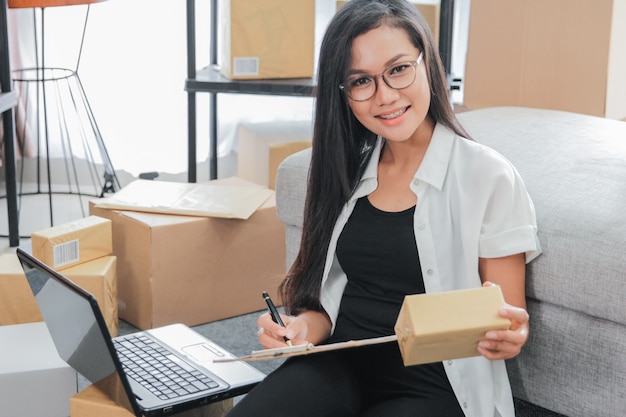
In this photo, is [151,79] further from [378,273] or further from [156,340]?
[378,273]

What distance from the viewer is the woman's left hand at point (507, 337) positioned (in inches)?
40.0

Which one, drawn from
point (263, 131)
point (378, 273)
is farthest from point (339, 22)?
point (263, 131)

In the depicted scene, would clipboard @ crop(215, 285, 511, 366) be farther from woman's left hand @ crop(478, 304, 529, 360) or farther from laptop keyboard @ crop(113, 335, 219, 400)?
laptop keyboard @ crop(113, 335, 219, 400)

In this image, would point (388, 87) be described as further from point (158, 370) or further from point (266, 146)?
point (266, 146)

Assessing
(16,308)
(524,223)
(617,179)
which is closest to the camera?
(524,223)

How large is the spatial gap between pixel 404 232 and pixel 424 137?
0.50 ft

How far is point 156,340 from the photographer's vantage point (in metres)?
1.52

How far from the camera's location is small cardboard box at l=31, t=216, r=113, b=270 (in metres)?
1.82

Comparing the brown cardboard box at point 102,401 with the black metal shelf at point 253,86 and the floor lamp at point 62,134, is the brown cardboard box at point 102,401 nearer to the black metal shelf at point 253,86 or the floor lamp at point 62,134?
the black metal shelf at point 253,86

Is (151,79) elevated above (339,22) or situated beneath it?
situated beneath

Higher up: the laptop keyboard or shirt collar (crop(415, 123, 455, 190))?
shirt collar (crop(415, 123, 455, 190))

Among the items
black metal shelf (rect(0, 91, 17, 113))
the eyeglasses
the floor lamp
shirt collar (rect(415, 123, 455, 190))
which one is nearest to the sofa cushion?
shirt collar (rect(415, 123, 455, 190))

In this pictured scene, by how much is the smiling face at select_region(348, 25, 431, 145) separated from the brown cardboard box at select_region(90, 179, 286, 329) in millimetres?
811

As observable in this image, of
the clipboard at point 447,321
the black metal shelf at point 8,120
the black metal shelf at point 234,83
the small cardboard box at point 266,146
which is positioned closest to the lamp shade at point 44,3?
the black metal shelf at point 8,120
